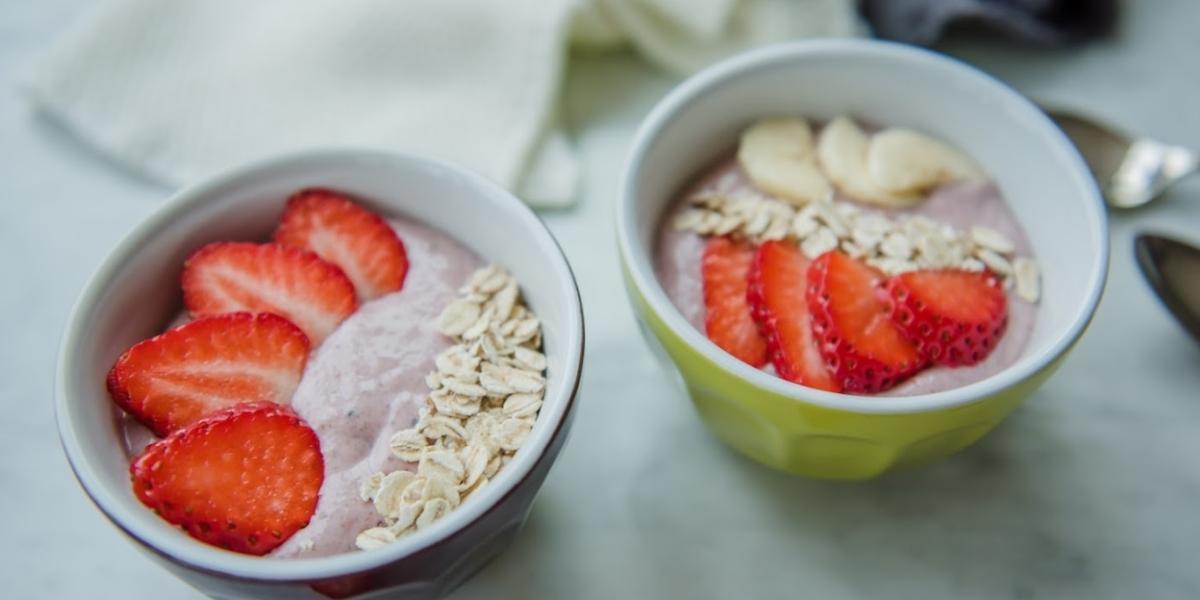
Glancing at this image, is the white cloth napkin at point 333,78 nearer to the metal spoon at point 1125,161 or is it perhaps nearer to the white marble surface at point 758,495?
the white marble surface at point 758,495

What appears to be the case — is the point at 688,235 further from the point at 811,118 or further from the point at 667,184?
the point at 811,118

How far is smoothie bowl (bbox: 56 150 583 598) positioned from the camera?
82 cm

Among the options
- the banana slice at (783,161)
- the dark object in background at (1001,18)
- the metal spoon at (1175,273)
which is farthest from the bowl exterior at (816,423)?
the dark object in background at (1001,18)

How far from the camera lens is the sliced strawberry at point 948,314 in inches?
38.5

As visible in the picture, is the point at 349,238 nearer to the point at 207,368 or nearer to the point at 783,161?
the point at 207,368

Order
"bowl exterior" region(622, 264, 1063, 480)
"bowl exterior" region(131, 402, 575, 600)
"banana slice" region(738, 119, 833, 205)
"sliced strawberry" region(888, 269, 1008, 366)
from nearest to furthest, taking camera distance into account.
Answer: "bowl exterior" region(131, 402, 575, 600) → "bowl exterior" region(622, 264, 1063, 480) → "sliced strawberry" region(888, 269, 1008, 366) → "banana slice" region(738, 119, 833, 205)

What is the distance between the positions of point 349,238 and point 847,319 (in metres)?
0.48

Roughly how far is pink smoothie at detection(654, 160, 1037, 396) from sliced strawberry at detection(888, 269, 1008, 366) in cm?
1

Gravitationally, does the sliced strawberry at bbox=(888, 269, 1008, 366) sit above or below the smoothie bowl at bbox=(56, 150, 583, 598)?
below

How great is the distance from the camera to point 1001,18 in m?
1.38

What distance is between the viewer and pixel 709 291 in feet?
3.36

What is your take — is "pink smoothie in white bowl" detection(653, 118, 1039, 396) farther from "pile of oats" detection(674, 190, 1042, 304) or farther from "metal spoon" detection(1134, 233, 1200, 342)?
"metal spoon" detection(1134, 233, 1200, 342)

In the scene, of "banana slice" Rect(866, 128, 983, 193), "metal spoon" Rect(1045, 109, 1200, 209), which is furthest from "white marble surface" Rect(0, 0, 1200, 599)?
"banana slice" Rect(866, 128, 983, 193)

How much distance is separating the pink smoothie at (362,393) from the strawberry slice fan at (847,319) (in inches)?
10.6
